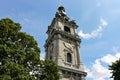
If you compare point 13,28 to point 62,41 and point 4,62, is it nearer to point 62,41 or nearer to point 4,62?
point 4,62

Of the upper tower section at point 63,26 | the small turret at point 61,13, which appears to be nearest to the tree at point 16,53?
the upper tower section at point 63,26

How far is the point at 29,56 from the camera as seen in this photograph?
16406 mm

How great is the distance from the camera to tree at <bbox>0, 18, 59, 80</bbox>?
14438 mm

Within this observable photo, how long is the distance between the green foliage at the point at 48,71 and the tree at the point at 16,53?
702mm

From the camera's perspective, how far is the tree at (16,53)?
47.2 ft

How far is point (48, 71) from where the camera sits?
1734cm

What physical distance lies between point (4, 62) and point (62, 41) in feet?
74.1

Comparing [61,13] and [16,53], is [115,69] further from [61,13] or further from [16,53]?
[61,13]

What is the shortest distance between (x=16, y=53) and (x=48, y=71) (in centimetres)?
330

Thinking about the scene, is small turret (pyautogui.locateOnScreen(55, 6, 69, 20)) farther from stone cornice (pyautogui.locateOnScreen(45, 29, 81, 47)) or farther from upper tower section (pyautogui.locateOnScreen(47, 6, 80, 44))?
stone cornice (pyautogui.locateOnScreen(45, 29, 81, 47))

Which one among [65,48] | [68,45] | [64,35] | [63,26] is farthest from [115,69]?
[63,26]

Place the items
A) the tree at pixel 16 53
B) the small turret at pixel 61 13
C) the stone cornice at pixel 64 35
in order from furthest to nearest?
the small turret at pixel 61 13 → the stone cornice at pixel 64 35 → the tree at pixel 16 53

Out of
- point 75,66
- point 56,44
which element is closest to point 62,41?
point 56,44

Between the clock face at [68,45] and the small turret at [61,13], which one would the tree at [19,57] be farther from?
the small turret at [61,13]
